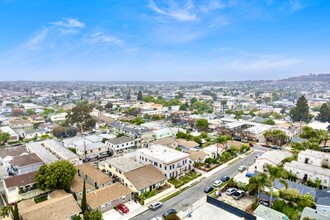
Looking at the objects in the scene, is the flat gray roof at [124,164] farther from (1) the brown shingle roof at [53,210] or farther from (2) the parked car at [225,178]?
(2) the parked car at [225,178]

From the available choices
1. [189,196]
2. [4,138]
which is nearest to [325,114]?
[189,196]

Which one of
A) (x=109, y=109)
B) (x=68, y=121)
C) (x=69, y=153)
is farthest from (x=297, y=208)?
(x=109, y=109)

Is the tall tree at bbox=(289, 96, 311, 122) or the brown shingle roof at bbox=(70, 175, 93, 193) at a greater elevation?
the tall tree at bbox=(289, 96, 311, 122)

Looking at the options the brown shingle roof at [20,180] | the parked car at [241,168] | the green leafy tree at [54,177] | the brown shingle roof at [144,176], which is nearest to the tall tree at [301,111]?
the parked car at [241,168]

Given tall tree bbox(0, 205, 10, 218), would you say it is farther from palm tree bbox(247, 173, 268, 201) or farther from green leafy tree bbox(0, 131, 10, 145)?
green leafy tree bbox(0, 131, 10, 145)

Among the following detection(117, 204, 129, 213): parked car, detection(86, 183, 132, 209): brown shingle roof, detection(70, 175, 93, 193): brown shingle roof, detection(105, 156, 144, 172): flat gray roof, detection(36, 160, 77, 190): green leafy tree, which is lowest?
detection(117, 204, 129, 213): parked car

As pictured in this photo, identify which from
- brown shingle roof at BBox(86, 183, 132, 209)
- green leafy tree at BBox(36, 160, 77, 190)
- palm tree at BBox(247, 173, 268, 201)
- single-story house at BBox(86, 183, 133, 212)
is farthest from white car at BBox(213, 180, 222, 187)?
green leafy tree at BBox(36, 160, 77, 190)
